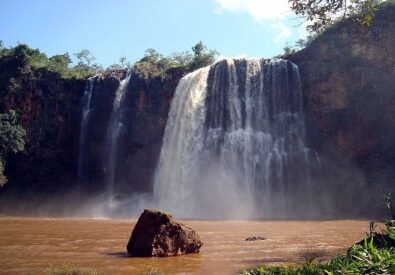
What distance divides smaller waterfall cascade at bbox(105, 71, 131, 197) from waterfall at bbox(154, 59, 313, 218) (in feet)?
19.5

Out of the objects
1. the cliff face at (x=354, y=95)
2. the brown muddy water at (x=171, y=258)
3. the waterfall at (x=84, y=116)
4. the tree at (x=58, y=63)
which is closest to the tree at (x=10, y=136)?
the waterfall at (x=84, y=116)

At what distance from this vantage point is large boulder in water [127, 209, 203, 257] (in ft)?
38.2

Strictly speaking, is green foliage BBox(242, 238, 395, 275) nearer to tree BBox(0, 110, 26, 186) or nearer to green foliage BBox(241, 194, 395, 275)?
green foliage BBox(241, 194, 395, 275)

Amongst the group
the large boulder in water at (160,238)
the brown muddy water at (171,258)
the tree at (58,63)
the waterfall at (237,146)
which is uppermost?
the tree at (58,63)

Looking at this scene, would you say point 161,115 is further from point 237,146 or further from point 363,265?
point 363,265

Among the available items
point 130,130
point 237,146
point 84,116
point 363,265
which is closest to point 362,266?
point 363,265

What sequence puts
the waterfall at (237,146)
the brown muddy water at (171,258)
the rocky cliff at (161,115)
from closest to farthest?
the brown muddy water at (171,258)
the waterfall at (237,146)
the rocky cliff at (161,115)

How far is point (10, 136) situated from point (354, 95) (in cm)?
2994

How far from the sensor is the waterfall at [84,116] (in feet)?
134

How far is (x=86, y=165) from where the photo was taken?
40.9 metres

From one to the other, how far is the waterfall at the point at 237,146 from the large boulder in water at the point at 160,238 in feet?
60.5

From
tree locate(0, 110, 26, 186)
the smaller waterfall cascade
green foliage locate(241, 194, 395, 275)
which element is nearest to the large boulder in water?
green foliage locate(241, 194, 395, 275)

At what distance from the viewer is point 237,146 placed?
33781mm

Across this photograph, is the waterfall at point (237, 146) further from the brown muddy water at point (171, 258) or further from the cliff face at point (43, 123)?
the brown muddy water at point (171, 258)
